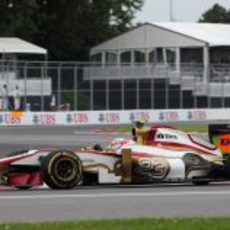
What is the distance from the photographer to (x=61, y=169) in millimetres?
15484

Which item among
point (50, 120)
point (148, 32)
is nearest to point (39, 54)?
point (148, 32)

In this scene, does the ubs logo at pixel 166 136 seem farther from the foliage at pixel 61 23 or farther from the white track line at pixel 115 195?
the foliage at pixel 61 23

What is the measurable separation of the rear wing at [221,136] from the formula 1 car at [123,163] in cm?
41

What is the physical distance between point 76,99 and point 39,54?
45.3 feet

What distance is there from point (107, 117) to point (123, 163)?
30528mm

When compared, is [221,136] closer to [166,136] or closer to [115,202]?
[166,136]

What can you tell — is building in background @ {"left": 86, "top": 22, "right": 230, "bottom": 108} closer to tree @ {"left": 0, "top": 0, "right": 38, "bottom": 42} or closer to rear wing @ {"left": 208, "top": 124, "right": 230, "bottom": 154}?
tree @ {"left": 0, "top": 0, "right": 38, "bottom": 42}

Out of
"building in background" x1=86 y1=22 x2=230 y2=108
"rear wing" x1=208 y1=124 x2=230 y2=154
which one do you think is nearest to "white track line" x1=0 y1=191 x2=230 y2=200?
"rear wing" x1=208 y1=124 x2=230 y2=154

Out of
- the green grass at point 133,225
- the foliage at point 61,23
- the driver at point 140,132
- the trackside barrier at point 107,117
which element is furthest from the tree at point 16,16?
the green grass at point 133,225

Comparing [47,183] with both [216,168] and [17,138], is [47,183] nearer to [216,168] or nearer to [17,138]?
[216,168]

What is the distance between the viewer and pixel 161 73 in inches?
2151

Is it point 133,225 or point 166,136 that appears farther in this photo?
point 166,136

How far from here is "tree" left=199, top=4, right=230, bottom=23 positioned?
11912 cm

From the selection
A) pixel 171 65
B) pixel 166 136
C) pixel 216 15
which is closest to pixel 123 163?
pixel 166 136
